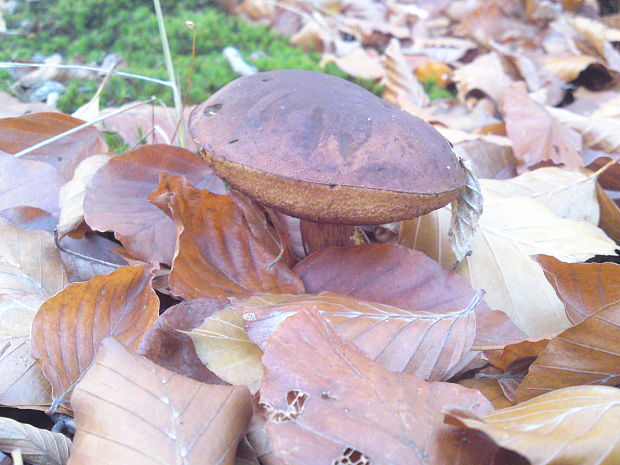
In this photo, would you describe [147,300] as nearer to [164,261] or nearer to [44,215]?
[164,261]

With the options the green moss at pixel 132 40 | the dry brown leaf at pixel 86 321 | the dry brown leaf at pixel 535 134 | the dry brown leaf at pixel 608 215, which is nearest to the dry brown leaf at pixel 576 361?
the dry brown leaf at pixel 86 321

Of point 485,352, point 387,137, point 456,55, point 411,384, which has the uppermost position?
point 387,137

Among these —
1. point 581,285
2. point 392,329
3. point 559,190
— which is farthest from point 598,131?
point 392,329

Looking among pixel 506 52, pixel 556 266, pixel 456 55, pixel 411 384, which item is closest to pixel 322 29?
pixel 456 55

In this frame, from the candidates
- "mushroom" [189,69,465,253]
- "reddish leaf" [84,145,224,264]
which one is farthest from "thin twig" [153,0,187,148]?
"mushroom" [189,69,465,253]

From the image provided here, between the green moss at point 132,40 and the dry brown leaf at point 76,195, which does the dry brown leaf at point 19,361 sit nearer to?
the dry brown leaf at point 76,195

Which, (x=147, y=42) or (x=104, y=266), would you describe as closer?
(x=104, y=266)

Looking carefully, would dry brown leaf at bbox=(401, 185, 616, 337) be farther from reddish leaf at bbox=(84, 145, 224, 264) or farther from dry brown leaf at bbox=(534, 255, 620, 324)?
reddish leaf at bbox=(84, 145, 224, 264)
